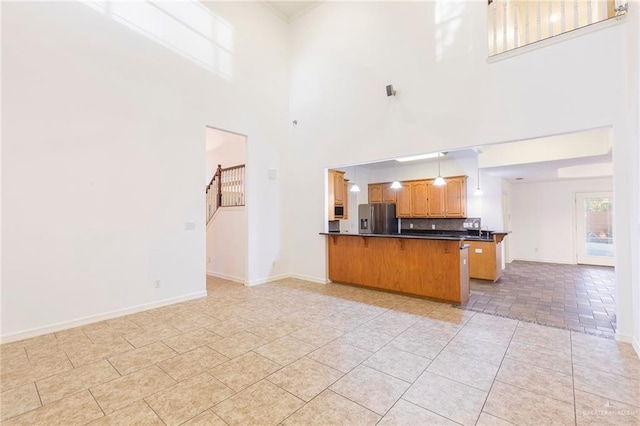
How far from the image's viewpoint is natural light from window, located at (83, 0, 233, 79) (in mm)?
3973

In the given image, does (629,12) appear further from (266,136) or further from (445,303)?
(266,136)

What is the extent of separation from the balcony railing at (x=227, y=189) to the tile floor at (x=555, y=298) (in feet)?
15.3

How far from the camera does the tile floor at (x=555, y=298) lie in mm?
3531

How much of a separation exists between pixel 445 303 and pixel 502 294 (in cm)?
133

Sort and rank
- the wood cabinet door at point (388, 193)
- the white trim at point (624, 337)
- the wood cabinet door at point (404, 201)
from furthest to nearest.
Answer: the wood cabinet door at point (388, 193) < the wood cabinet door at point (404, 201) < the white trim at point (624, 337)

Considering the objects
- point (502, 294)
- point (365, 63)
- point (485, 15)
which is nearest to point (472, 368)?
point (502, 294)

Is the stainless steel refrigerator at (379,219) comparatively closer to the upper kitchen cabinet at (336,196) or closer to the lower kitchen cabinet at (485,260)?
the upper kitchen cabinet at (336,196)

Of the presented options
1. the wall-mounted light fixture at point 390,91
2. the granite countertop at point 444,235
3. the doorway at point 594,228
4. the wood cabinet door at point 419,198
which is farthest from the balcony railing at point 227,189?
the doorway at point 594,228

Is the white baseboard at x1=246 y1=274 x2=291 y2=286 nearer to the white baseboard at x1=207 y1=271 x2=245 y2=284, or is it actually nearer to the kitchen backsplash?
the white baseboard at x1=207 y1=271 x2=245 y2=284

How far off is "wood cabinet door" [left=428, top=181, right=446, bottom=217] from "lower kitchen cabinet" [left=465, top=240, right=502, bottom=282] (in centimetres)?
189

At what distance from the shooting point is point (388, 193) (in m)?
8.74

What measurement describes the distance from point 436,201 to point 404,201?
0.92 m

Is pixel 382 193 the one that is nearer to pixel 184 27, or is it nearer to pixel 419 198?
pixel 419 198

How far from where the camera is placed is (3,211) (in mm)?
3062
